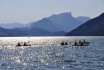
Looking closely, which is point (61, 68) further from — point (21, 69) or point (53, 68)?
point (21, 69)

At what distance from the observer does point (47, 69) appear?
181ft

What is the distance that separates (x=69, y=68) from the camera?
56594 millimetres

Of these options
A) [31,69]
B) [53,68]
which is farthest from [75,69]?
[31,69]

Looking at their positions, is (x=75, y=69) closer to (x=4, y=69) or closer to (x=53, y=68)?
(x=53, y=68)

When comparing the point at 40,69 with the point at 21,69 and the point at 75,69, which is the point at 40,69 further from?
the point at 75,69

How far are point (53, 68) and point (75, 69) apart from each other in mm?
5580

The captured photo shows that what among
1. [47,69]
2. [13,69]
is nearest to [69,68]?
[47,69]

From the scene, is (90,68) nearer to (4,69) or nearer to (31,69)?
(31,69)

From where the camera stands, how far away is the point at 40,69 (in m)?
55.6

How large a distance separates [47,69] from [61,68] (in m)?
3.62

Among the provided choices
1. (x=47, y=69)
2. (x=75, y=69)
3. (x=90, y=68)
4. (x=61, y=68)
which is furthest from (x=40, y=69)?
(x=90, y=68)

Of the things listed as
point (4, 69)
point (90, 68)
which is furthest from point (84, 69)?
point (4, 69)

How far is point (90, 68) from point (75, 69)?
3.85 m

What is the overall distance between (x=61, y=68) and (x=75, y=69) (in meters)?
3.62
